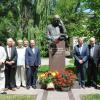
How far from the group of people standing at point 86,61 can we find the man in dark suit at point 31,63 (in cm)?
150

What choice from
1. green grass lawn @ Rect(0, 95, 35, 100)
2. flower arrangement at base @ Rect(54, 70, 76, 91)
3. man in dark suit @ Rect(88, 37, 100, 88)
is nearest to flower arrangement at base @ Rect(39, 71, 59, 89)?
flower arrangement at base @ Rect(54, 70, 76, 91)

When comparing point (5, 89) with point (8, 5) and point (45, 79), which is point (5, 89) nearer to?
point (45, 79)

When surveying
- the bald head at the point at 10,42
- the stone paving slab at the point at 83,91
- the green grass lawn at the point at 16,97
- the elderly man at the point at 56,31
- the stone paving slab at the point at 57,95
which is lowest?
the stone paving slab at the point at 83,91

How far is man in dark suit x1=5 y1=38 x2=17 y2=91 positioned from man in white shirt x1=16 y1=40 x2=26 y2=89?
1.12ft

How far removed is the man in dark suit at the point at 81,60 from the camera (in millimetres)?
14391

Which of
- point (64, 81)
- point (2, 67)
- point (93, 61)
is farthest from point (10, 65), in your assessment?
point (93, 61)

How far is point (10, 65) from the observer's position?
543 inches

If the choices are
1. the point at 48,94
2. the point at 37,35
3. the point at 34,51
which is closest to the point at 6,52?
the point at 34,51

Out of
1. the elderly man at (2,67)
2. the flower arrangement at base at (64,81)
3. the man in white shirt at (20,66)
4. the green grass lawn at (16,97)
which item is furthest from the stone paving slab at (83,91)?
the elderly man at (2,67)

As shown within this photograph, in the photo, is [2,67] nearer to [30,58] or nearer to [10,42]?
[10,42]

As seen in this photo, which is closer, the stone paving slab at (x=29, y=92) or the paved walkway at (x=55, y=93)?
the paved walkway at (x=55, y=93)

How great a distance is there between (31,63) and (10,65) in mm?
904

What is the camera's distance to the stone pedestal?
49.2 ft

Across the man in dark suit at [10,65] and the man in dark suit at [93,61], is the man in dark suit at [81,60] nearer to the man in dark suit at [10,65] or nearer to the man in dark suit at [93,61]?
the man in dark suit at [93,61]
